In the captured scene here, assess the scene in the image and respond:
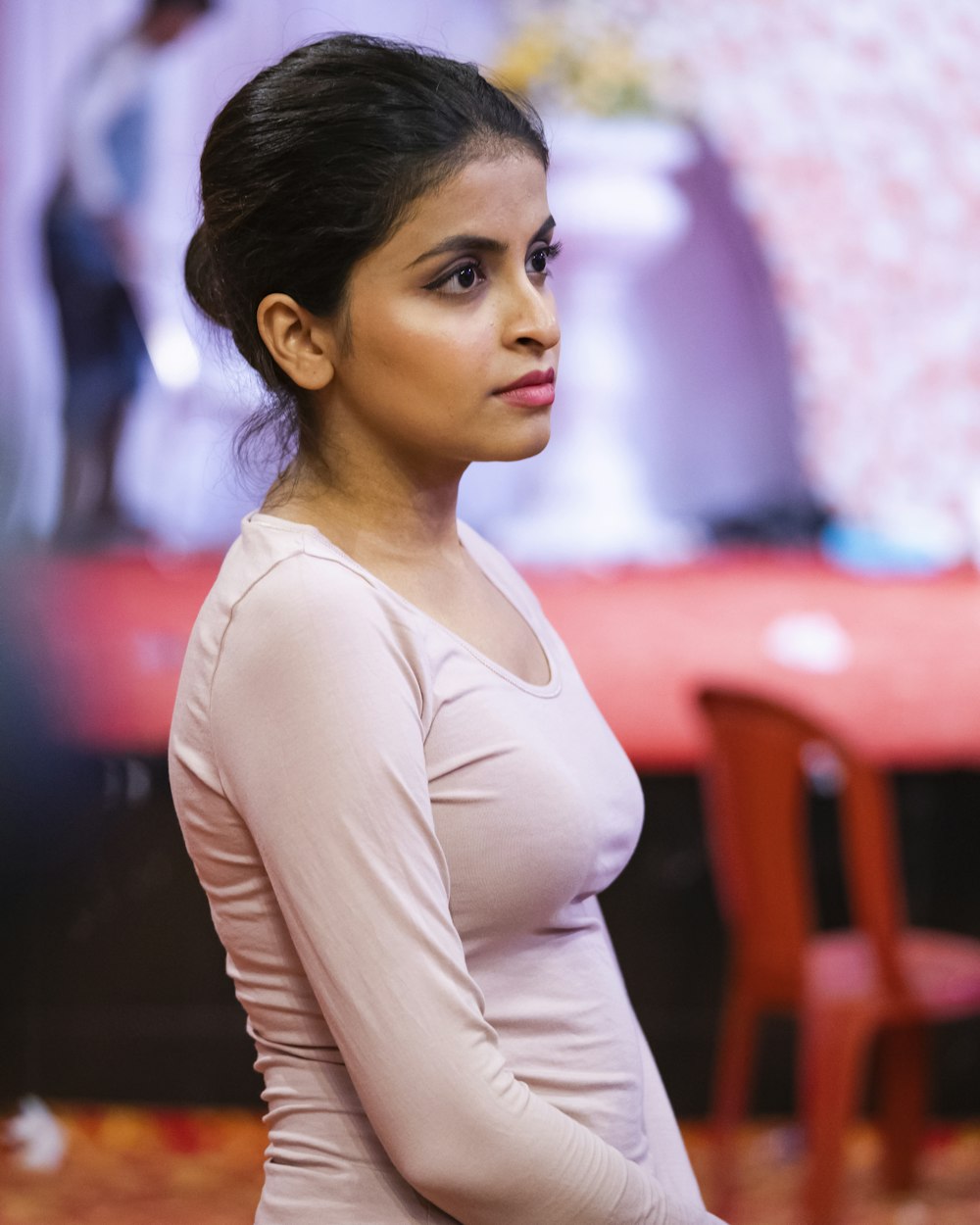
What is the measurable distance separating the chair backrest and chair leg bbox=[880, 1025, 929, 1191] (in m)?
0.33

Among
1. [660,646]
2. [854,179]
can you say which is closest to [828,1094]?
[660,646]

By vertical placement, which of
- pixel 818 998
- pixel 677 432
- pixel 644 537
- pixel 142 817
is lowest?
pixel 818 998

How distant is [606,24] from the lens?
10.8ft

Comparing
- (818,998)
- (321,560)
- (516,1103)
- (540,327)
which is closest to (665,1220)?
(516,1103)

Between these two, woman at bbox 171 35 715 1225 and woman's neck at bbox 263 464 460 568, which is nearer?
woman at bbox 171 35 715 1225

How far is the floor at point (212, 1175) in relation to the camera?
2.88 m

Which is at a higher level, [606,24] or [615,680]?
[606,24]

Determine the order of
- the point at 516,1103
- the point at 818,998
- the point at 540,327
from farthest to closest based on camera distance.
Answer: the point at 818,998
the point at 540,327
the point at 516,1103

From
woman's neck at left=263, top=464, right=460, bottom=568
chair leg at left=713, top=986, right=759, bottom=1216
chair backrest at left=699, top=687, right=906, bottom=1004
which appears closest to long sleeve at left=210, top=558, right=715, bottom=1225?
woman's neck at left=263, top=464, right=460, bottom=568

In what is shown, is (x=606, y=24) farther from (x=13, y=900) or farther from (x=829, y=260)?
(x=13, y=900)

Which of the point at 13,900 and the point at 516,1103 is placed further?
the point at 13,900

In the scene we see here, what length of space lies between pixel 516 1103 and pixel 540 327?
1.54ft

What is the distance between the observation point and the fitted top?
2.87ft

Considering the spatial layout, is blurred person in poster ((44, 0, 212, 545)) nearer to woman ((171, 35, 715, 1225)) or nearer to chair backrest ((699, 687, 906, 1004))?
chair backrest ((699, 687, 906, 1004))
